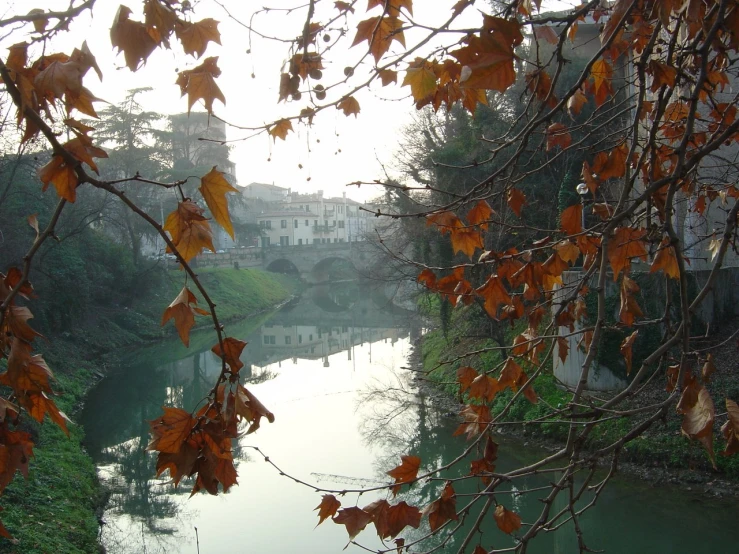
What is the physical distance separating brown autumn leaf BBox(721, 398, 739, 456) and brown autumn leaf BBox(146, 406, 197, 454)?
3.66ft

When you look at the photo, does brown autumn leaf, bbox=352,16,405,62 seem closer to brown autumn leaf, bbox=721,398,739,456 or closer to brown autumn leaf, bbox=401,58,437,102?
brown autumn leaf, bbox=401,58,437,102

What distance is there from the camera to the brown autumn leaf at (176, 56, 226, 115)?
1.70 meters

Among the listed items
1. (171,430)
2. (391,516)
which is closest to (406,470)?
(391,516)

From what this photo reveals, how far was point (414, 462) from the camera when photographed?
5.88 ft

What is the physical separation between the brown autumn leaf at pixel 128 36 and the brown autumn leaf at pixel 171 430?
0.79m

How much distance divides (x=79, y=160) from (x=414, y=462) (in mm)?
1158

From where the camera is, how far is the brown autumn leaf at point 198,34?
1.75 m

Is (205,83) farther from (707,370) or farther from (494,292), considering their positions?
(707,370)

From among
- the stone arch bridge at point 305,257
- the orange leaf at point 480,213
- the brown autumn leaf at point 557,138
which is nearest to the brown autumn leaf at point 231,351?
the orange leaf at point 480,213

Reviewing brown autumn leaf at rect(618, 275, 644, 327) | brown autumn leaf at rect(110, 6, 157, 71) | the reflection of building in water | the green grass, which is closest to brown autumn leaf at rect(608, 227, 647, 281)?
brown autumn leaf at rect(618, 275, 644, 327)

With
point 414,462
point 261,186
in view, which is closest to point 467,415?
point 414,462

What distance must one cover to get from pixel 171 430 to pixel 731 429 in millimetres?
1279

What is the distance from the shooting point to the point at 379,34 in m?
2.14

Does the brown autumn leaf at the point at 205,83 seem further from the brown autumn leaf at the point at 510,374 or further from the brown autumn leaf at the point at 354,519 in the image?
the brown autumn leaf at the point at 510,374
